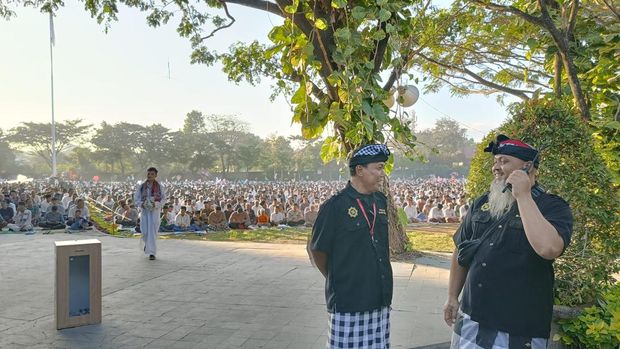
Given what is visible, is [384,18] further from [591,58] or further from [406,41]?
[591,58]

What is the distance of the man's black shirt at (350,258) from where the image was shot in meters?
2.82

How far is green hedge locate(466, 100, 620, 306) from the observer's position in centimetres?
345

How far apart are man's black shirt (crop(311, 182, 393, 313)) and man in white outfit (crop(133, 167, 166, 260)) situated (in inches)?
230

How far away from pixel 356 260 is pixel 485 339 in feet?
2.59

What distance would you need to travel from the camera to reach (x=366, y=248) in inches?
113

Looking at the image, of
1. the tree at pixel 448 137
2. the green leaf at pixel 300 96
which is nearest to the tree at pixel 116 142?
the tree at pixel 448 137

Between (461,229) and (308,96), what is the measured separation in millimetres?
1951

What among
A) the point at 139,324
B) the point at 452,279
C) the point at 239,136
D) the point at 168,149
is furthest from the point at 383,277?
the point at 239,136

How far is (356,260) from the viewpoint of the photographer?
2850mm

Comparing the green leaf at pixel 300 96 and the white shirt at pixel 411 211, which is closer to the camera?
the green leaf at pixel 300 96

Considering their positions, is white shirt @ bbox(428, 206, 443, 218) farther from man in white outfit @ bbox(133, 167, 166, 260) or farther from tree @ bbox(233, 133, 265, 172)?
tree @ bbox(233, 133, 265, 172)

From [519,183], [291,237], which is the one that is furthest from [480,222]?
[291,237]

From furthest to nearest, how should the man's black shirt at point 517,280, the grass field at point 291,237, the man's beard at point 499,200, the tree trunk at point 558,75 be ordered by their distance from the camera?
the grass field at point 291,237 → the tree trunk at point 558,75 → the man's beard at point 499,200 → the man's black shirt at point 517,280

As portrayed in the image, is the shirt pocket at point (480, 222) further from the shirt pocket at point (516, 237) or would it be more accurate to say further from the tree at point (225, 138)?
the tree at point (225, 138)
